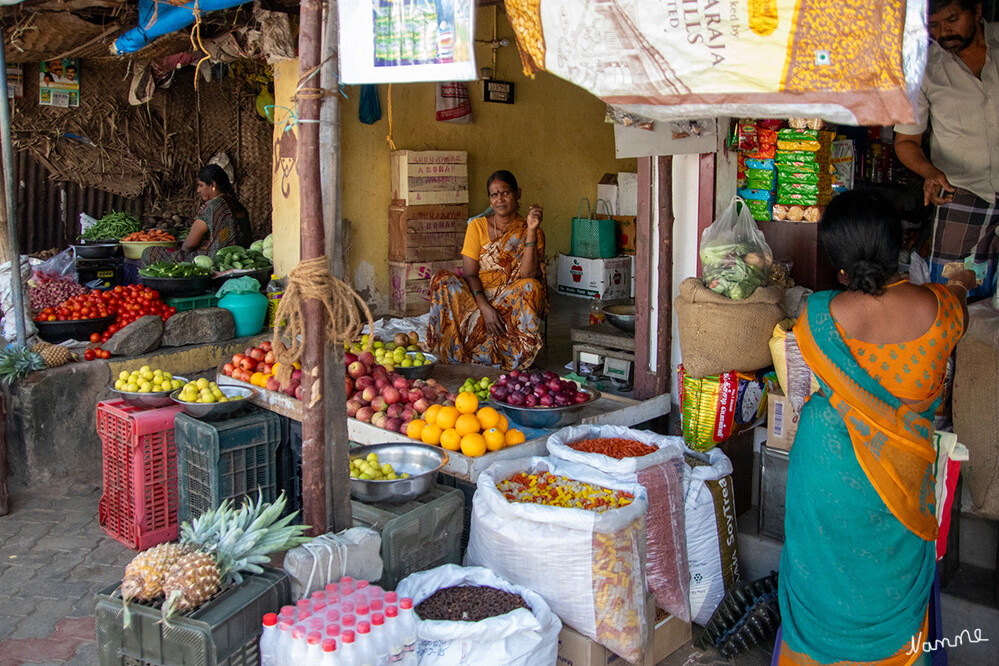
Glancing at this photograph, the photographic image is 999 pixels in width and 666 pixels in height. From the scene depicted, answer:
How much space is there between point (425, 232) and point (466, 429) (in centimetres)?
396

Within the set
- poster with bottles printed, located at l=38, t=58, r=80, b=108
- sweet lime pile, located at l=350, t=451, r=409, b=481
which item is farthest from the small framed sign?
sweet lime pile, located at l=350, t=451, r=409, b=481

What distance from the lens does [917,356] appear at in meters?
2.58

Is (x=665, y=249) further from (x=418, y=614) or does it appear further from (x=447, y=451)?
(x=418, y=614)

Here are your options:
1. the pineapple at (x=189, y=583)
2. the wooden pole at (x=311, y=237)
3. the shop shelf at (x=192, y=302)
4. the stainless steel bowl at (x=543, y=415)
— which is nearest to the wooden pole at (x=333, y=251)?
the wooden pole at (x=311, y=237)

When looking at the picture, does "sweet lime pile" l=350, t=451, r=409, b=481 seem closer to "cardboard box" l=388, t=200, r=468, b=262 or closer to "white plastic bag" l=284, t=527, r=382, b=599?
"white plastic bag" l=284, t=527, r=382, b=599

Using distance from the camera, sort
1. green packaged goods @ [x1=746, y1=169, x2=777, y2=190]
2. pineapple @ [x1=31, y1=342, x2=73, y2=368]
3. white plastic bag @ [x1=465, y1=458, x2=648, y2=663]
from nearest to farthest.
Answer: white plastic bag @ [x1=465, y1=458, x2=648, y2=663], green packaged goods @ [x1=746, y1=169, x2=777, y2=190], pineapple @ [x1=31, y1=342, x2=73, y2=368]

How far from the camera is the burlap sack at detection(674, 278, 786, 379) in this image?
3.66 metres

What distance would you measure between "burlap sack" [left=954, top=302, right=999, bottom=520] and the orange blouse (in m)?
0.65

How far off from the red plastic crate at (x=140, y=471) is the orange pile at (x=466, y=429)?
1362 millimetres

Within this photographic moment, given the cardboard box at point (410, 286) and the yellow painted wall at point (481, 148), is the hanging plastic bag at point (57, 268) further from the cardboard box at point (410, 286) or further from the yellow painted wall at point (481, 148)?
the cardboard box at point (410, 286)

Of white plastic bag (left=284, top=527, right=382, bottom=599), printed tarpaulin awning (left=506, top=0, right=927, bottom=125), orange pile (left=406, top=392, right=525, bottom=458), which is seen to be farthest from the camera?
orange pile (left=406, top=392, right=525, bottom=458)

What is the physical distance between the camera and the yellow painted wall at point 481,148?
22.4 ft

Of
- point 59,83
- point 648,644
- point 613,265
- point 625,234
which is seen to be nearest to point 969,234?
point 648,644

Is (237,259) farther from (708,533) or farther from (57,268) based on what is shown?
(708,533)
